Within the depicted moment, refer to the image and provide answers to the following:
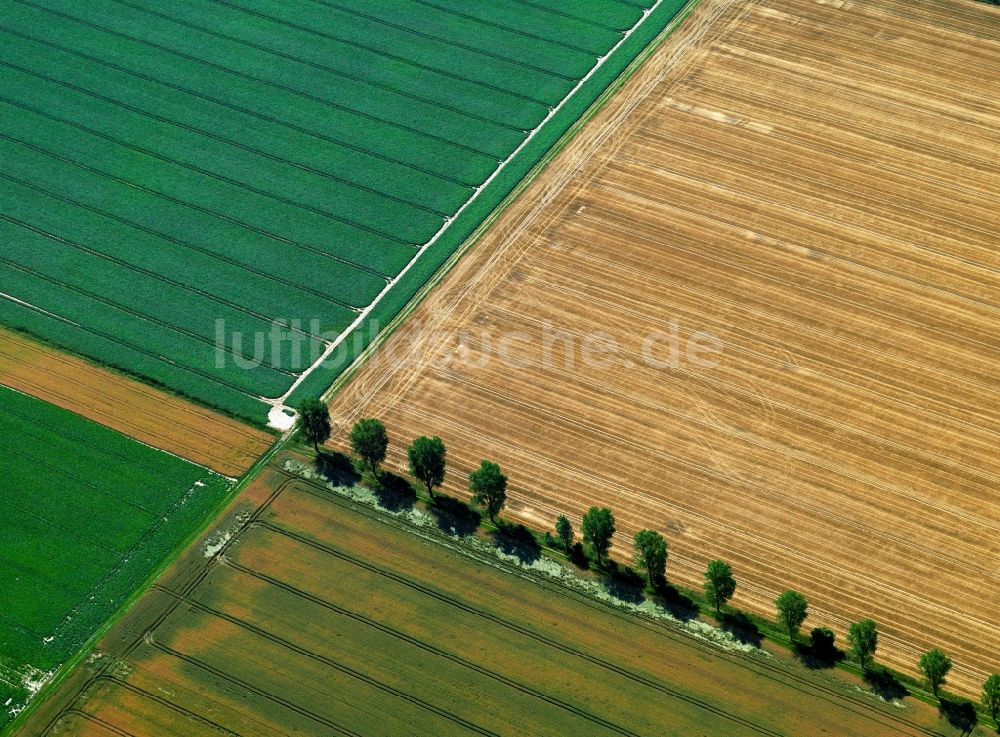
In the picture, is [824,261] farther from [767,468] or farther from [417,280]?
[417,280]

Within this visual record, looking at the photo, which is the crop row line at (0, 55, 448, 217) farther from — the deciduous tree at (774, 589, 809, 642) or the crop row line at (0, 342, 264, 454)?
the deciduous tree at (774, 589, 809, 642)

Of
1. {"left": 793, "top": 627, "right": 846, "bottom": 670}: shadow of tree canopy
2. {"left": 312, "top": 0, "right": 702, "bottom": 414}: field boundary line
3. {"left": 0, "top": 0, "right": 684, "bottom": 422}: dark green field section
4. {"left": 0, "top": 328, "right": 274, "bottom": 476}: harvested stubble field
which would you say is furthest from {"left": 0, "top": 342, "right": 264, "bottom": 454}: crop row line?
{"left": 793, "top": 627, "right": 846, "bottom": 670}: shadow of tree canopy

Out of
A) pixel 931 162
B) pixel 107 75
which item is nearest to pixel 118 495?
pixel 107 75

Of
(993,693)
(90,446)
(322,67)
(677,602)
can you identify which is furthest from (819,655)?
(322,67)

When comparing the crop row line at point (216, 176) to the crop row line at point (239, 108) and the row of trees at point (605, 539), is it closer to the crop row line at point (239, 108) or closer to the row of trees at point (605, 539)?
the crop row line at point (239, 108)

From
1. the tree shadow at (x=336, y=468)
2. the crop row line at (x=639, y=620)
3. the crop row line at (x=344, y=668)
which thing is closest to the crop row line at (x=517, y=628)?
the crop row line at (x=639, y=620)

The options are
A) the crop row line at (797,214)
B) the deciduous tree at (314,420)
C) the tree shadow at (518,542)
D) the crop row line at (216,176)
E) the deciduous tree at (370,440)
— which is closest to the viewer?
the tree shadow at (518,542)

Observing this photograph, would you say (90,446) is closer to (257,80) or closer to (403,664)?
(403,664)
